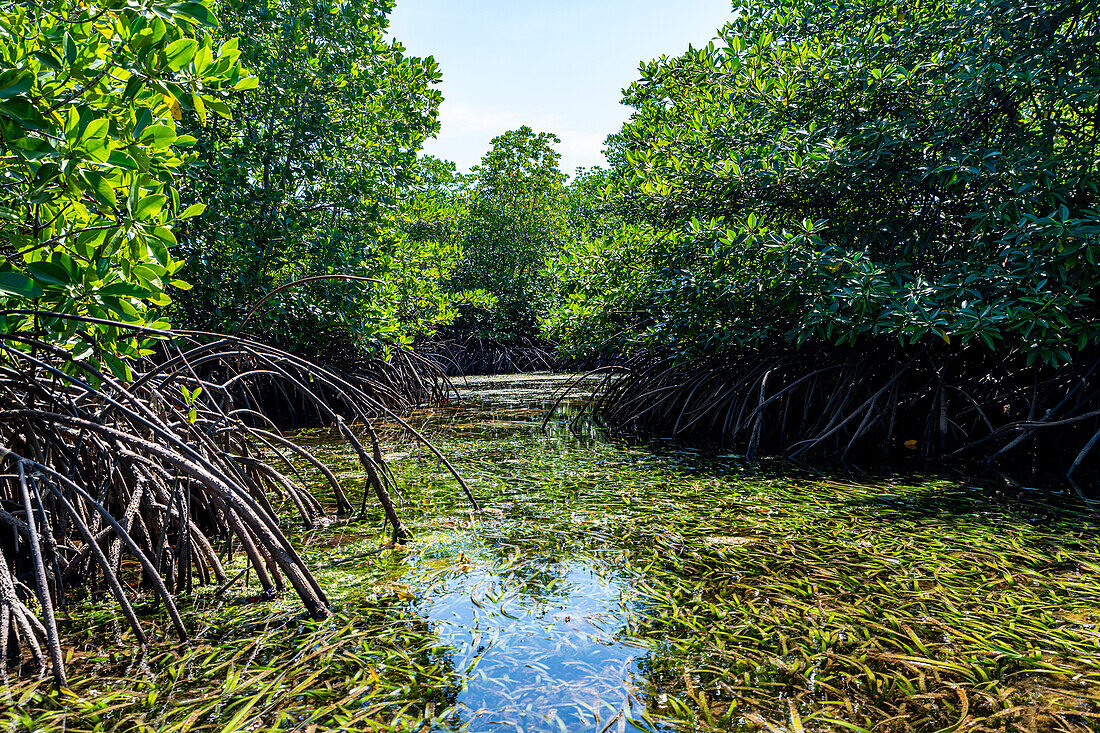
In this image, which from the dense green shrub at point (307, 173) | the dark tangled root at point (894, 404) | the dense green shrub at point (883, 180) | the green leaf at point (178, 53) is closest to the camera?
the green leaf at point (178, 53)

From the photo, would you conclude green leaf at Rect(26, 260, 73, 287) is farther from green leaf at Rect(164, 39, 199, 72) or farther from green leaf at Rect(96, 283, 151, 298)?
green leaf at Rect(164, 39, 199, 72)

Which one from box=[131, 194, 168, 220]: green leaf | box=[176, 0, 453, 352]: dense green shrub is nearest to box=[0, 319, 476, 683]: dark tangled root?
box=[131, 194, 168, 220]: green leaf

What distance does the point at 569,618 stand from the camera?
1.82 m

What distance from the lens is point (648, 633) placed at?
1.70m

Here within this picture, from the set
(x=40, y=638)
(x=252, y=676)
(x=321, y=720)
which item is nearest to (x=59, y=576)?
(x=40, y=638)

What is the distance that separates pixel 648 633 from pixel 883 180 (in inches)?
155

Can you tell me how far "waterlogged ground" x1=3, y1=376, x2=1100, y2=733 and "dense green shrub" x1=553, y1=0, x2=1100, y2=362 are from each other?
1.24 metres

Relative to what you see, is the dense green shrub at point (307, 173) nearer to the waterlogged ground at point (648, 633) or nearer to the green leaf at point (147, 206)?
the waterlogged ground at point (648, 633)

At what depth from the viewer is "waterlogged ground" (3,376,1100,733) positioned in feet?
4.37

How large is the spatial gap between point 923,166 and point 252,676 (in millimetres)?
4471

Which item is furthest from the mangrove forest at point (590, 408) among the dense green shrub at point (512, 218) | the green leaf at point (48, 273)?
the dense green shrub at point (512, 218)

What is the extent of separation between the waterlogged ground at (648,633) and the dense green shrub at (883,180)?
124 cm

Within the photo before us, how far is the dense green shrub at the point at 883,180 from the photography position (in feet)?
11.4

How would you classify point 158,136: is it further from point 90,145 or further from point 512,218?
point 512,218
